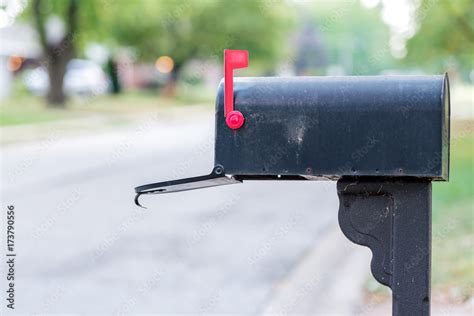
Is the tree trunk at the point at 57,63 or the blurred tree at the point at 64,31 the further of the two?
the tree trunk at the point at 57,63

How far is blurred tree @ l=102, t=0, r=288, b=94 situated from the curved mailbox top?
4207 centimetres

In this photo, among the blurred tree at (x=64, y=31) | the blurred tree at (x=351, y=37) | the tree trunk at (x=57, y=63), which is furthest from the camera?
the blurred tree at (x=351, y=37)

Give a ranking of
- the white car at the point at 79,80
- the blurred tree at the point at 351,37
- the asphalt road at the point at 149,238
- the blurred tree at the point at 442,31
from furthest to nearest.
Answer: the blurred tree at the point at 351,37 → the white car at the point at 79,80 → the blurred tree at the point at 442,31 → the asphalt road at the point at 149,238

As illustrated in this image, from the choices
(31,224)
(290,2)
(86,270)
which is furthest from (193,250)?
(290,2)

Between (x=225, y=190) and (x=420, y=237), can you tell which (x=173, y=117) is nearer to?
(x=225, y=190)

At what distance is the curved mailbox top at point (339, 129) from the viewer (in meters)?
3.10

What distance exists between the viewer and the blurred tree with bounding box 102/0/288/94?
154 ft

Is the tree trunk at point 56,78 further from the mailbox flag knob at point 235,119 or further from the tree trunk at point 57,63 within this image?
the mailbox flag knob at point 235,119

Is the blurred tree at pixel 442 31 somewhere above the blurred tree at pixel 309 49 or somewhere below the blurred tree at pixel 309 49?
below

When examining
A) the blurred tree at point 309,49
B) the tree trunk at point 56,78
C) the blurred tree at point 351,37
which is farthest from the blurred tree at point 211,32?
the blurred tree at point 309,49

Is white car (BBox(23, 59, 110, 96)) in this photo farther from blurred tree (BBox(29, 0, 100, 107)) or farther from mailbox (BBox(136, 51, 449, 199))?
mailbox (BBox(136, 51, 449, 199))

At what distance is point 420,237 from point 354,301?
146 inches

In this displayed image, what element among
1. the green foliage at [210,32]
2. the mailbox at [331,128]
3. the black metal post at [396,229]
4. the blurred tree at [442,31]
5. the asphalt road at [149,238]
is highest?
the green foliage at [210,32]

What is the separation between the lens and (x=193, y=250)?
884 cm
